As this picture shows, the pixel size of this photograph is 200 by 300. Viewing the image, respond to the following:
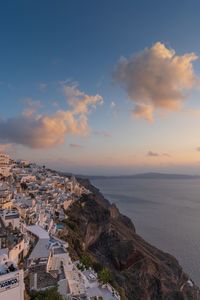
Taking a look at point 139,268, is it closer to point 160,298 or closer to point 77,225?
point 160,298

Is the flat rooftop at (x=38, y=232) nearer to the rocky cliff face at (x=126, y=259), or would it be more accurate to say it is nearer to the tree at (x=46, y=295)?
the rocky cliff face at (x=126, y=259)

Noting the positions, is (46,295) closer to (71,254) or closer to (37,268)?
(37,268)

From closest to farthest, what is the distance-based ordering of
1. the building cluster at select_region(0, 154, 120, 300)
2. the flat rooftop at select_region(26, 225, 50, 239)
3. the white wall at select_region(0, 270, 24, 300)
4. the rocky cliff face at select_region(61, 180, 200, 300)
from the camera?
the white wall at select_region(0, 270, 24, 300) < the building cluster at select_region(0, 154, 120, 300) < the flat rooftop at select_region(26, 225, 50, 239) < the rocky cliff face at select_region(61, 180, 200, 300)

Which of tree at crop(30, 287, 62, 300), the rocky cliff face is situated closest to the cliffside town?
the rocky cliff face

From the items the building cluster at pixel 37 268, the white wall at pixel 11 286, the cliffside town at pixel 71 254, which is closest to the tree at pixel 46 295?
the cliffside town at pixel 71 254

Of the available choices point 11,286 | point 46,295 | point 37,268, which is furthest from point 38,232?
point 11,286

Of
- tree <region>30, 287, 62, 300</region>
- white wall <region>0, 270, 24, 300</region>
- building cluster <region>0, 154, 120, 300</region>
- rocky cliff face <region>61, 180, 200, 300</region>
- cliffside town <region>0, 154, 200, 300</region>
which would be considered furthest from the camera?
rocky cliff face <region>61, 180, 200, 300</region>

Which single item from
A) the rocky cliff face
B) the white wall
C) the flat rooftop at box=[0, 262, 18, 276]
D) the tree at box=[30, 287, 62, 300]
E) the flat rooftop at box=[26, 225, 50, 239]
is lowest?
the rocky cliff face

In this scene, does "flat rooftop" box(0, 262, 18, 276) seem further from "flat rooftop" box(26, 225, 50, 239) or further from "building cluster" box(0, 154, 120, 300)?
"flat rooftop" box(26, 225, 50, 239)
